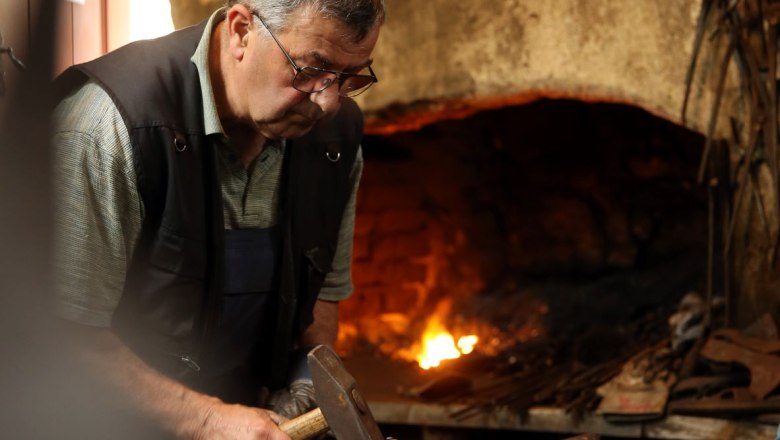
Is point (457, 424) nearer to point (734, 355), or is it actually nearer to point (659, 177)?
point (734, 355)

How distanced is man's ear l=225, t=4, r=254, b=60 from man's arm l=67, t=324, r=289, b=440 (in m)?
0.61

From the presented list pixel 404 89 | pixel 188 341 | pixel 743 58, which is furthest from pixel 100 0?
pixel 743 58

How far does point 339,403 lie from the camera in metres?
1.79

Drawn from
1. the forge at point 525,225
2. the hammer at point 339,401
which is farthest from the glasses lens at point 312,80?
the forge at point 525,225

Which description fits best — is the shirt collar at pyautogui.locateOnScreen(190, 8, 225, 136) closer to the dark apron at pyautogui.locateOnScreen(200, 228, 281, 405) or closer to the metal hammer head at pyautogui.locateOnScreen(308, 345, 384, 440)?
the dark apron at pyautogui.locateOnScreen(200, 228, 281, 405)

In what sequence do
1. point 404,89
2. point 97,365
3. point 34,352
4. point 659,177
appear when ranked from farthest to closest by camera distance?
point 659,177 → point 404,89 → point 97,365 → point 34,352

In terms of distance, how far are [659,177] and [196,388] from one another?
12.1 ft

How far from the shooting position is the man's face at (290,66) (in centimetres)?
189

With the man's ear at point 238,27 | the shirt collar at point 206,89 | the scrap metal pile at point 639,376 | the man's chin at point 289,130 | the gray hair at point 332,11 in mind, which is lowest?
the scrap metal pile at point 639,376

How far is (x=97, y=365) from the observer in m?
1.89

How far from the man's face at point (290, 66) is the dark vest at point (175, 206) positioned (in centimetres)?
14

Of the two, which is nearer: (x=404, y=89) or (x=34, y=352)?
(x=34, y=352)

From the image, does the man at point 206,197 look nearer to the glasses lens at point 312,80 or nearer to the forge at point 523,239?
the glasses lens at point 312,80

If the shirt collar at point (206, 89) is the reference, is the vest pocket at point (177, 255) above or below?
below
